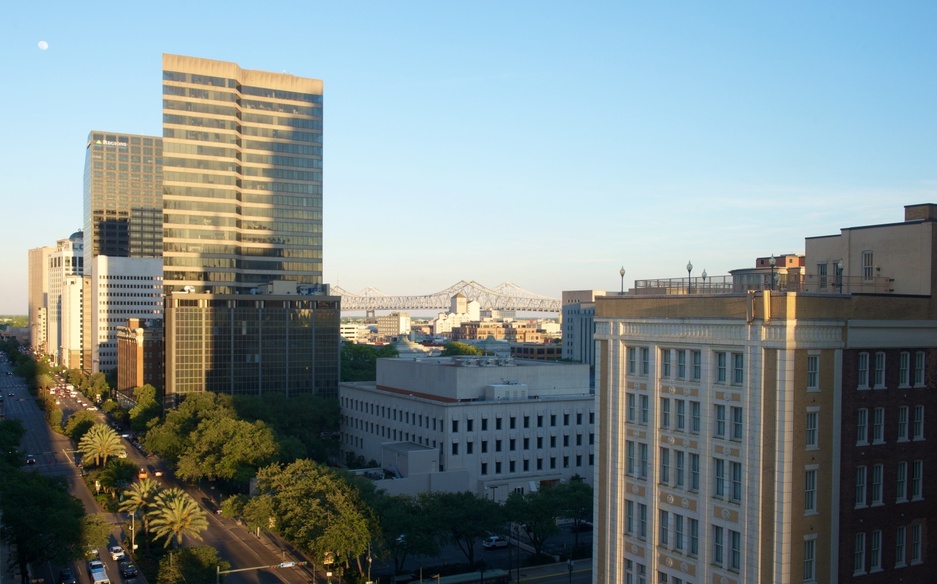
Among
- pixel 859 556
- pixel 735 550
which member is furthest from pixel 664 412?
pixel 859 556

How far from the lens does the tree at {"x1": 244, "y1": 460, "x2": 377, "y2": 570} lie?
62000 mm

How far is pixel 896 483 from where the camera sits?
4034cm

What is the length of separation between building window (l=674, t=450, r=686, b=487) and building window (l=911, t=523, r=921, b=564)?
10.8m

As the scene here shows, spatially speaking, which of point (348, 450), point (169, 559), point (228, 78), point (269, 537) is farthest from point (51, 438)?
point (169, 559)

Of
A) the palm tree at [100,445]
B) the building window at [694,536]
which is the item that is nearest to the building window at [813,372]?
the building window at [694,536]

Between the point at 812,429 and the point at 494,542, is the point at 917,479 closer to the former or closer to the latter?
the point at 812,429

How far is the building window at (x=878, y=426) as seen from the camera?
39781 millimetres

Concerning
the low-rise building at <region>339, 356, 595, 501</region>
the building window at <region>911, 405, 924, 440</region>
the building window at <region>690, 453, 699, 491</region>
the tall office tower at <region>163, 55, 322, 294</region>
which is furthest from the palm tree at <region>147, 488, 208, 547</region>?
the tall office tower at <region>163, 55, 322, 294</region>

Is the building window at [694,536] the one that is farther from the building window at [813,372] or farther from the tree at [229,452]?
the tree at [229,452]

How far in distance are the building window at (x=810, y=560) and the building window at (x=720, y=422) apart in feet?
18.6

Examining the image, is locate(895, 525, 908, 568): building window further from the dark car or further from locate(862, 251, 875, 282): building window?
the dark car

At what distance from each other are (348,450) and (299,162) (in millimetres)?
55407

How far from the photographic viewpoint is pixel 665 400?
4306 cm

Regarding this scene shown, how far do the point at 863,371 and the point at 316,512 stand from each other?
133 feet
